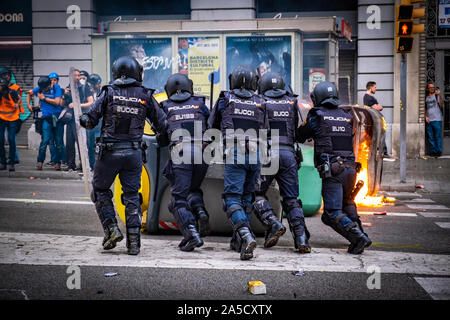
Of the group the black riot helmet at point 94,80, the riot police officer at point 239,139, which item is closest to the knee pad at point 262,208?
the riot police officer at point 239,139

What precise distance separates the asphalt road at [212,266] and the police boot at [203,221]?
16 centimetres

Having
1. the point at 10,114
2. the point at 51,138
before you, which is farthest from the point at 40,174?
the point at 10,114

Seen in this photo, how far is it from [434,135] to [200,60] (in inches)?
260

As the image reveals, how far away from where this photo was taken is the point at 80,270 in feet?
17.8

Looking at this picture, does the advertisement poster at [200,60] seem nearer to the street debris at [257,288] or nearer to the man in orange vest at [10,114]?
the man in orange vest at [10,114]

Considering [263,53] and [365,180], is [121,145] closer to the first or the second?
[365,180]

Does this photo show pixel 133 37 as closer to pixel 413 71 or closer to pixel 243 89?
pixel 413 71

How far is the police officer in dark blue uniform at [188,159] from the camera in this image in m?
6.40

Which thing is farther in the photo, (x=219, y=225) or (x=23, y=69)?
(x=23, y=69)

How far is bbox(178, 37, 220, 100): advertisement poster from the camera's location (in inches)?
571
